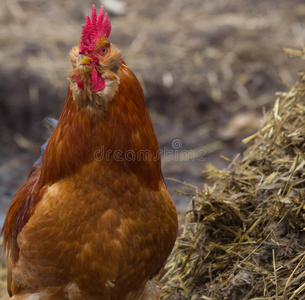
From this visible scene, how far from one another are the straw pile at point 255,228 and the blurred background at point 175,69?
1586mm

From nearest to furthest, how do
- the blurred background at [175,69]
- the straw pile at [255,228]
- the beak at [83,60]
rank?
1. the beak at [83,60]
2. the straw pile at [255,228]
3. the blurred background at [175,69]

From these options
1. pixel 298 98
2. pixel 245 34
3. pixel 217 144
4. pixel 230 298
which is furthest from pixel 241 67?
pixel 230 298

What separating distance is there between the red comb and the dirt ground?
3.19 meters

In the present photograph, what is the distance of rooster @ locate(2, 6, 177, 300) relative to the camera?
8.29ft

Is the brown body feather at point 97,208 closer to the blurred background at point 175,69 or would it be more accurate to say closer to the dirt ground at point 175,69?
the blurred background at point 175,69

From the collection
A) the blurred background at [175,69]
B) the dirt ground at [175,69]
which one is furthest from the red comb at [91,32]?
the dirt ground at [175,69]

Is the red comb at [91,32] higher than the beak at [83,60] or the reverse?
higher

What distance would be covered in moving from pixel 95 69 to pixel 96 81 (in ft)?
0.23

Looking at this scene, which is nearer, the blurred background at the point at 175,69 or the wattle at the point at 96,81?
the wattle at the point at 96,81

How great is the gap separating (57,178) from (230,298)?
142 centimetres

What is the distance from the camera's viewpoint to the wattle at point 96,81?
2.43 metres

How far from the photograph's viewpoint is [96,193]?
8.48ft

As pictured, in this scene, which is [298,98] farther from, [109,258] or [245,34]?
[245,34]

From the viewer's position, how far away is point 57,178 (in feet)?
8.84
